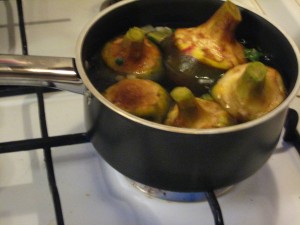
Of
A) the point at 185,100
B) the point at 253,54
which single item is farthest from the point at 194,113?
the point at 253,54

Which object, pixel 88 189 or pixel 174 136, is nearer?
pixel 174 136

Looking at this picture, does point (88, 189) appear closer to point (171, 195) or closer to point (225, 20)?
point (171, 195)

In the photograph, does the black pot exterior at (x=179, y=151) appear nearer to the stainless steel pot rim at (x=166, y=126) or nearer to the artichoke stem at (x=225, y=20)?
the stainless steel pot rim at (x=166, y=126)

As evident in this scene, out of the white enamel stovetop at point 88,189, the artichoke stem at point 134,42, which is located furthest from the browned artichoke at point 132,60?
the white enamel stovetop at point 88,189

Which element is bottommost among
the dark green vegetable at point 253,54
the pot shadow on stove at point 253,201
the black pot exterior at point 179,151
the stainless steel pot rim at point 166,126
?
the pot shadow on stove at point 253,201

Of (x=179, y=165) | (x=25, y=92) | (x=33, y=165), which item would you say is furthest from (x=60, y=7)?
(x=179, y=165)

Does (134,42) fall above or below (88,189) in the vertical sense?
above
